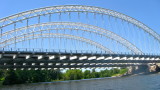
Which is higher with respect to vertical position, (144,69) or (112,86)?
(144,69)

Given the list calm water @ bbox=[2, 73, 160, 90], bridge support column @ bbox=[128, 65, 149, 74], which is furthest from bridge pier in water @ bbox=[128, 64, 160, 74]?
calm water @ bbox=[2, 73, 160, 90]

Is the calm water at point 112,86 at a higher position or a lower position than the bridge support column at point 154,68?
lower

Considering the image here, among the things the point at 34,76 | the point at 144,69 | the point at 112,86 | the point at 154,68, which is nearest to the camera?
the point at 112,86

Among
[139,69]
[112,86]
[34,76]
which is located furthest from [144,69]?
[112,86]

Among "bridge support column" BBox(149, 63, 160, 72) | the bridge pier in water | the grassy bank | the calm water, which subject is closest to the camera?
the calm water

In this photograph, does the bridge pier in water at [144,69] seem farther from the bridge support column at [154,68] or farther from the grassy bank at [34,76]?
the grassy bank at [34,76]

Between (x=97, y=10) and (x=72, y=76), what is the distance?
5680 centimetres

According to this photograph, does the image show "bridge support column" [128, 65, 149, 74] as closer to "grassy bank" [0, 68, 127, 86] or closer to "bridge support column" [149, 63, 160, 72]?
"bridge support column" [149, 63, 160, 72]

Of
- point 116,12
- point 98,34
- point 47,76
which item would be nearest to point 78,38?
point 98,34

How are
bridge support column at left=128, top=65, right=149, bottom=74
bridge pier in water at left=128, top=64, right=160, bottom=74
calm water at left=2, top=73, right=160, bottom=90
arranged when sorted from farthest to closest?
bridge support column at left=128, top=65, right=149, bottom=74, bridge pier in water at left=128, top=64, right=160, bottom=74, calm water at left=2, top=73, right=160, bottom=90

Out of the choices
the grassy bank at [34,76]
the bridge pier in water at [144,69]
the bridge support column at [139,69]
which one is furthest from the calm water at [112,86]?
the bridge support column at [139,69]

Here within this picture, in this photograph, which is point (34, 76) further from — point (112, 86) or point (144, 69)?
point (112, 86)

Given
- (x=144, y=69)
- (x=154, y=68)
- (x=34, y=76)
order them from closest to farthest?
(x=34, y=76)
(x=154, y=68)
(x=144, y=69)

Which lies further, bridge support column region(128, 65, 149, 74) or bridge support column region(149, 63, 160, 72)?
bridge support column region(128, 65, 149, 74)
